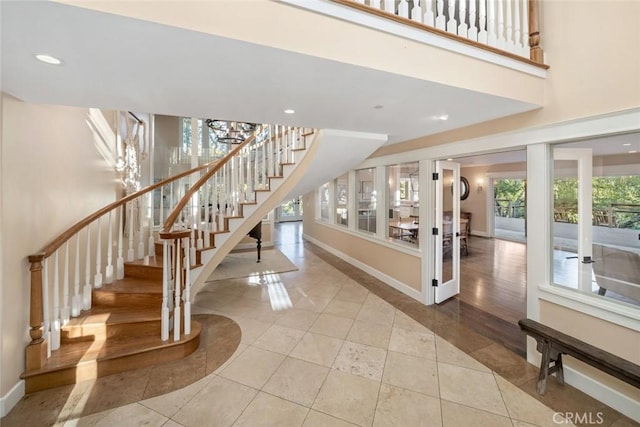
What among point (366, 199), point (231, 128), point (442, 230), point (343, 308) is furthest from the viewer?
point (366, 199)

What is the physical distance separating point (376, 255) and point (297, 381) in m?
2.93

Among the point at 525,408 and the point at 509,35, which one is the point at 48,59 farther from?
the point at 525,408

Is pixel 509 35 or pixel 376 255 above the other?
pixel 509 35

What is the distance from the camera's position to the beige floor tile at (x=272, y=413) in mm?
1746

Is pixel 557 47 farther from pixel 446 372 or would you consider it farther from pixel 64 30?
pixel 64 30

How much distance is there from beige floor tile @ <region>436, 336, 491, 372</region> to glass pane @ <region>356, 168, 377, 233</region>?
8.28 ft

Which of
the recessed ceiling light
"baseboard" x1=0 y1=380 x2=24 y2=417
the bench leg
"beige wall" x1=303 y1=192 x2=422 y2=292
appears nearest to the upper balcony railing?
the recessed ceiling light

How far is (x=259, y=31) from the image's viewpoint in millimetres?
1334

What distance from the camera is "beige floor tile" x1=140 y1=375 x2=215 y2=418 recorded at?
1.86m

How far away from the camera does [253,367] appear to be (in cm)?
231

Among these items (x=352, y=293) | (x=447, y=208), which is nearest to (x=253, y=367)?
(x=352, y=293)

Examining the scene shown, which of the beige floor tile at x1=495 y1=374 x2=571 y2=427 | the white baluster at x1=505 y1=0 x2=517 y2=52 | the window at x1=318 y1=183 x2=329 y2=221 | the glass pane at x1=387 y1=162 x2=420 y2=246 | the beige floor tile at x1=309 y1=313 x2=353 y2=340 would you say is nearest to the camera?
the beige floor tile at x1=495 y1=374 x2=571 y2=427

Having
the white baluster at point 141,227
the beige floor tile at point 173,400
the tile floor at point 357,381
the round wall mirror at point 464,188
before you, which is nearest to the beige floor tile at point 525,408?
the tile floor at point 357,381

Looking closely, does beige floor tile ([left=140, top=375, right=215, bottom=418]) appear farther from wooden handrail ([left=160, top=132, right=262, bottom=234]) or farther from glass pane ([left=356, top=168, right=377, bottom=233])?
glass pane ([left=356, top=168, right=377, bottom=233])
